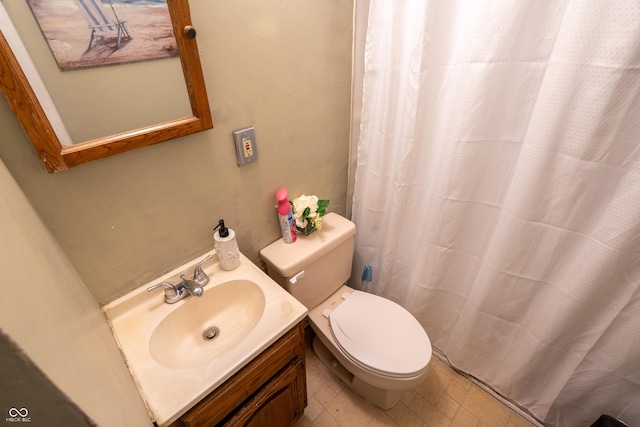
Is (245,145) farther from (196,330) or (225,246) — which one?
(196,330)

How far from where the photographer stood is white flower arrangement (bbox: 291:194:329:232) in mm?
1201

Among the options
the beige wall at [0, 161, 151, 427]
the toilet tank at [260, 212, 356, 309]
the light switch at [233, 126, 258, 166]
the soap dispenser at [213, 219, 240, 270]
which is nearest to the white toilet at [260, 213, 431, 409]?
the toilet tank at [260, 212, 356, 309]

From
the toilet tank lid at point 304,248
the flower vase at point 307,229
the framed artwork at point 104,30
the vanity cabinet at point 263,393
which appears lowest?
the vanity cabinet at point 263,393

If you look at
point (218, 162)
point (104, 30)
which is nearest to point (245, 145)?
point (218, 162)

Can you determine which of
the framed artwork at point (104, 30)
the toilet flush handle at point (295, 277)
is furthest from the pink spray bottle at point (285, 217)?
the framed artwork at point (104, 30)

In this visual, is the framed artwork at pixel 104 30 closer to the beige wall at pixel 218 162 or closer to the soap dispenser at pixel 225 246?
the beige wall at pixel 218 162

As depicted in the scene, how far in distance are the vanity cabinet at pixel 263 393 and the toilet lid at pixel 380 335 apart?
0.25 m

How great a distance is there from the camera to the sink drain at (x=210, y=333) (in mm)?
975

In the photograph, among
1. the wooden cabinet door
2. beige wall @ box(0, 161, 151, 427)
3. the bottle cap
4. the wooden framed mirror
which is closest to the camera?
beige wall @ box(0, 161, 151, 427)

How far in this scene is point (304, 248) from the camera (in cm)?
120

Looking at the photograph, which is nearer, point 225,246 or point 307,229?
point 225,246

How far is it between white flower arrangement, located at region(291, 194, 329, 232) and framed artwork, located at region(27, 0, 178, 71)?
26.1 inches

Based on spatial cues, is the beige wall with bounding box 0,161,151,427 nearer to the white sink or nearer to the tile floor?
the white sink

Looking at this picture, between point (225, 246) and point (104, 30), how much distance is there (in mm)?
647
